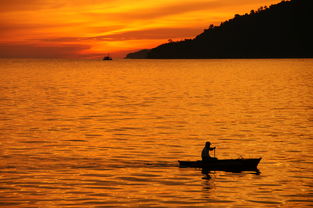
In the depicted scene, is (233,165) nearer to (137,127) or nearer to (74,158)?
(74,158)

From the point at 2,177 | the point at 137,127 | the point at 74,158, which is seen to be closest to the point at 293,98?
the point at 137,127

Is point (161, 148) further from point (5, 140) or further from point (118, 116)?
point (118, 116)

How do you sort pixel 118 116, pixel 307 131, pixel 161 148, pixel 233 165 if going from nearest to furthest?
pixel 233 165
pixel 161 148
pixel 307 131
pixel 118 116

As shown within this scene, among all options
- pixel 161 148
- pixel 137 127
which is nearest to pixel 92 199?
pixel 161 148

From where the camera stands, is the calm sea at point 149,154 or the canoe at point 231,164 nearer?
the calm sea at point 149,154

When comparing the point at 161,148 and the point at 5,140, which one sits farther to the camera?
the point at 5,140

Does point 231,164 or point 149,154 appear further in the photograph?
point 149,154

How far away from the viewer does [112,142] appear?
46375 mm

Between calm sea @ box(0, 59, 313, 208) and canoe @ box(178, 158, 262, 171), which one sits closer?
calm sea @ box(0, 59, 313, 208)

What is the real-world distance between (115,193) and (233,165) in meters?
8.65

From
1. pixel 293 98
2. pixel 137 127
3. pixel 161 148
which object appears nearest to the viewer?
pixel 161 148

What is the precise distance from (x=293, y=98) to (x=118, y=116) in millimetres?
36715

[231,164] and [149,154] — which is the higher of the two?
[231,164]

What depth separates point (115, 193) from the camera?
29.1 metres
